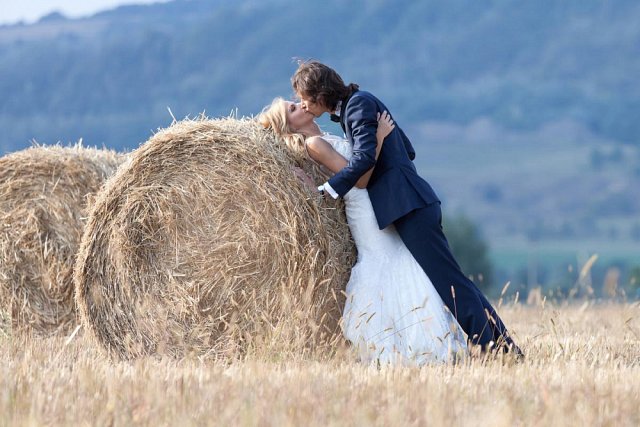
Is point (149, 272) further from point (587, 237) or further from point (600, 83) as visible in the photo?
point (600, 83)

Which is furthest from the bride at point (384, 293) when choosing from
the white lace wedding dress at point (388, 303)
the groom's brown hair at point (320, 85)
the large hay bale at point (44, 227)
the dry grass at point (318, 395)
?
the large hay bale at point (44, 227)

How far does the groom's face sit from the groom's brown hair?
0.02 meters

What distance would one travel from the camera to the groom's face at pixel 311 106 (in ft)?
23.2

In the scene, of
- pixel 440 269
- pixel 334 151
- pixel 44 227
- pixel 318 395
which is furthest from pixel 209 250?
pixel 44 227

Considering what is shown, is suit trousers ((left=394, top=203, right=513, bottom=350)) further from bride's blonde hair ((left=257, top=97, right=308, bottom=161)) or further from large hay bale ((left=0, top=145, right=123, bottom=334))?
large hay bale ((left=0, top=145, right=123, bottom=334))

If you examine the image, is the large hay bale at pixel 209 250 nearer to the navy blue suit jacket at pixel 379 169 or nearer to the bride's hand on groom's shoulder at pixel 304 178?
the bride's hand on groom's shoulder at pixel 304 178

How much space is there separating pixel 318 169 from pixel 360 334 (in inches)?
46.6

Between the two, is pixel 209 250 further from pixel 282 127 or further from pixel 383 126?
pixel 383 126

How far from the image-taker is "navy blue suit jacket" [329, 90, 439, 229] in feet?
22.4

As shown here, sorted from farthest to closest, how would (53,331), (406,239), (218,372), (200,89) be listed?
1. (200,89)
2. (53,331)
3. (406,239)
4. (218,372)

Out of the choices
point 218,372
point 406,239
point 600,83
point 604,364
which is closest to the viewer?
point 218,372

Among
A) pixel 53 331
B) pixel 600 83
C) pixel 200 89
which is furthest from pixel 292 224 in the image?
pixel 200 89

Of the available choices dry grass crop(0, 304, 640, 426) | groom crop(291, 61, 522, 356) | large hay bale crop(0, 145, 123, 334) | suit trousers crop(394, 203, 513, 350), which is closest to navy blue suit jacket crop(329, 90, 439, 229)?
groom crop(291, 61, 522, 356)

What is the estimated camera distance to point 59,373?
5.57m
